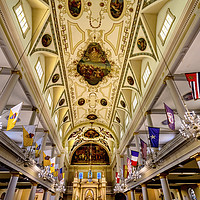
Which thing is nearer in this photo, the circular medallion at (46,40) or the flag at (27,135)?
the flag at (27,135)

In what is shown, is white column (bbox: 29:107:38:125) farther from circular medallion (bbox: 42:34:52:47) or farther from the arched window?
the arched window

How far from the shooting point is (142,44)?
1259 centimetres

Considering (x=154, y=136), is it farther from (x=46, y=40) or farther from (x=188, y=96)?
(x=46, y=40)

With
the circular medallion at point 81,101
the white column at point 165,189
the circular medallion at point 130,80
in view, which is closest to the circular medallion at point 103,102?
the circular medallion at point 81,101

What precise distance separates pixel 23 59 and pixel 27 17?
2.83 metres

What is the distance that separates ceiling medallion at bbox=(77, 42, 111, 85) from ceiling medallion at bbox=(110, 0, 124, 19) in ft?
10.5

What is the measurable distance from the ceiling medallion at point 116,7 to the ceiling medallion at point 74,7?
246 centimetres

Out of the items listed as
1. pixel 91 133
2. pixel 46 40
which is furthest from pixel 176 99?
pixel 91 133

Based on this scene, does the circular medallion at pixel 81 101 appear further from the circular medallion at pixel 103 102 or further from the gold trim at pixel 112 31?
the gold trim at pixel 112 31

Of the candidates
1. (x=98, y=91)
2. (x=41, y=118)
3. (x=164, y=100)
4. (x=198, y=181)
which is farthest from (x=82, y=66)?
(x=198, y=181)

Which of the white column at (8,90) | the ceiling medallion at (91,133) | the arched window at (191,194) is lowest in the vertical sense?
the arched window at (191,194)

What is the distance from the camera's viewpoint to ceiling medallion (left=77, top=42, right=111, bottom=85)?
50.7ft

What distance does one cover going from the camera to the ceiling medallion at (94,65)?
15457 mm

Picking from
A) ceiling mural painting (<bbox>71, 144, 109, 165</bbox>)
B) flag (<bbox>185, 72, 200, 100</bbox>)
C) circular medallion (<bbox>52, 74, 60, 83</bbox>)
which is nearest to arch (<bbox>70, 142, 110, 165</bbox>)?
ceiling mural painting (<bbox>71, 144, 109, 165</bbox>)
